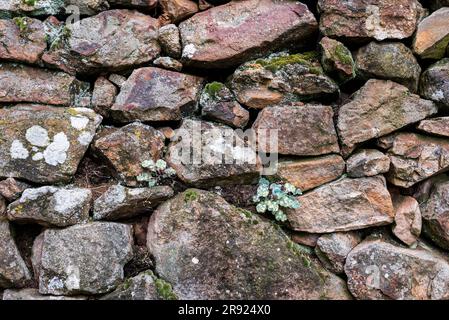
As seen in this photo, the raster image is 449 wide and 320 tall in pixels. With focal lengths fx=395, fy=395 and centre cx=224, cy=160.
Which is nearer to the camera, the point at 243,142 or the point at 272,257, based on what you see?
the point at 272,257

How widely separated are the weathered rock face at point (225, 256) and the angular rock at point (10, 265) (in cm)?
92

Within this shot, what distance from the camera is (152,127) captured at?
324cm

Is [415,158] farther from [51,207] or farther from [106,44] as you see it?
[51,207]

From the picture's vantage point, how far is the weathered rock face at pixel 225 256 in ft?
9.53

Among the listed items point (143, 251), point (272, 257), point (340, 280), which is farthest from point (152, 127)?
point (340, 280)

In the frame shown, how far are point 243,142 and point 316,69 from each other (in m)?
0.87

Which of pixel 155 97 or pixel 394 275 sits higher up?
pixel 155 97

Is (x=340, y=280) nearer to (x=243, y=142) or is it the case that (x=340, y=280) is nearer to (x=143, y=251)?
(x=243, y=142)

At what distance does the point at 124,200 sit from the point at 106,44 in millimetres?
1335

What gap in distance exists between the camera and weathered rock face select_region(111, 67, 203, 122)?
3213mm

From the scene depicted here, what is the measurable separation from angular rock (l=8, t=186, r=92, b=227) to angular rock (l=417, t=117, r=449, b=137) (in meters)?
2.75

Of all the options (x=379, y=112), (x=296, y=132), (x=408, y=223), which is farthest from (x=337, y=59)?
(x=408, y=223)

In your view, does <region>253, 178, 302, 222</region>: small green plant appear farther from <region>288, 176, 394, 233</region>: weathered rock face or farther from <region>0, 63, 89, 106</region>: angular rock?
<region>0, 63, 89, 106</region>: angular rock

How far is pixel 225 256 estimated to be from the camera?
2963 mm
